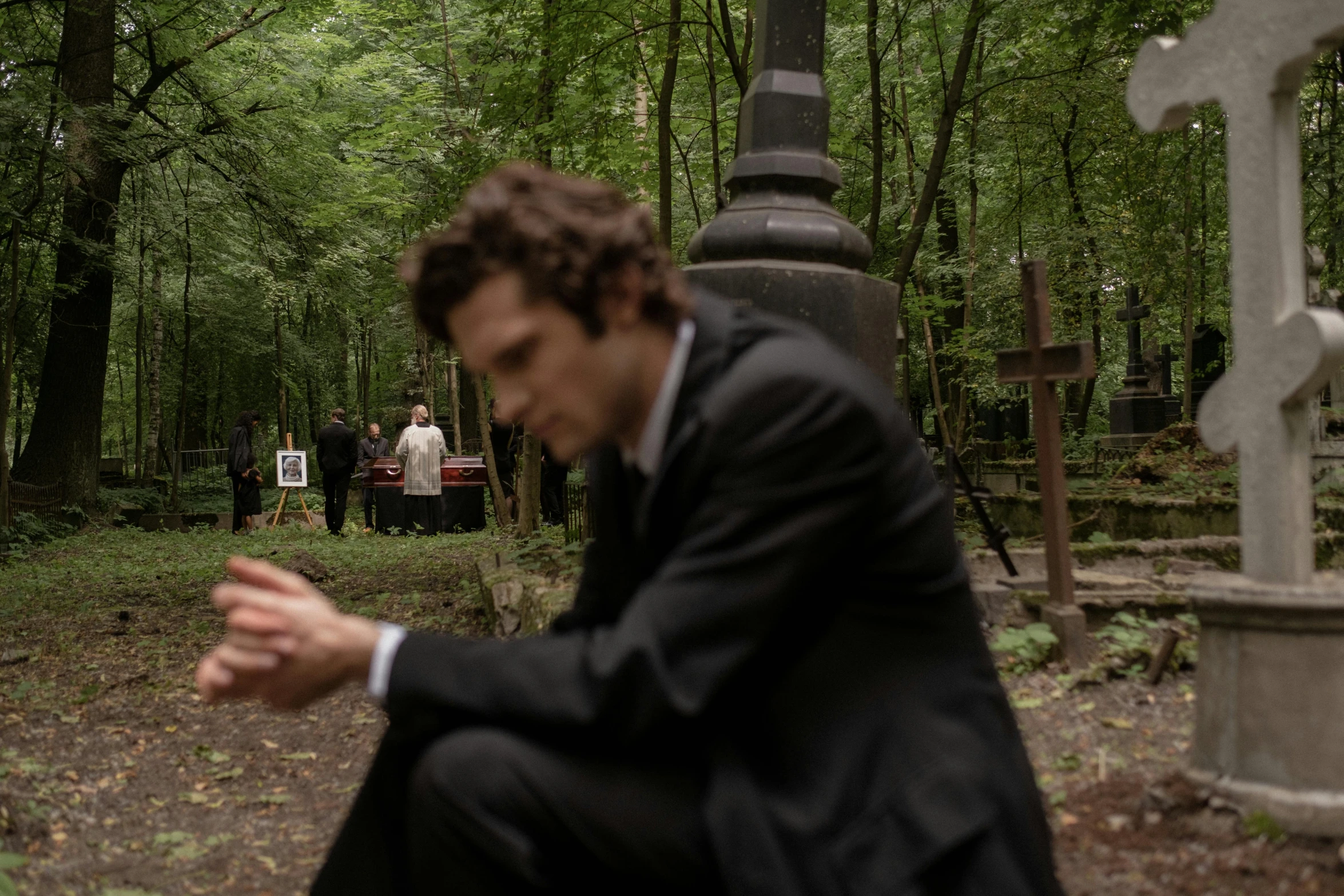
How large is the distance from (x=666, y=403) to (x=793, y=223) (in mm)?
3096

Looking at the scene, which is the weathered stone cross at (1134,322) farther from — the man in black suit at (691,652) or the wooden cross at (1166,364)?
the man in black suit at (691,652)

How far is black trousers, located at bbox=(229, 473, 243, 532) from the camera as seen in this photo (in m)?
17.9

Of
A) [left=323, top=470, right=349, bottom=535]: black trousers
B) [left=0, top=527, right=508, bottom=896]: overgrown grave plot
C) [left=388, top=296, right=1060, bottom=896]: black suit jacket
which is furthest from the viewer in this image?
[left=323, top=470, right=349, bottom=535]: black trousers

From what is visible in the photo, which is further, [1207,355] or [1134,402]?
[1207,355]

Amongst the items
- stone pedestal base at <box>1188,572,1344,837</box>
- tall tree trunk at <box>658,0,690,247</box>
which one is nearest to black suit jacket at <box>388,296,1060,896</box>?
stone pedestal base at <box>1188,572,1344,837</box>

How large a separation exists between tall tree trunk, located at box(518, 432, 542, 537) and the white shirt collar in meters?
8.64

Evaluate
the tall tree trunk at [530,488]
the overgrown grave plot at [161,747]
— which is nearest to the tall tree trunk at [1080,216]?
the tall tree trunk at [530,488]

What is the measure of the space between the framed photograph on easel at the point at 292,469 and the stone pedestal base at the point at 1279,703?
18.8 m

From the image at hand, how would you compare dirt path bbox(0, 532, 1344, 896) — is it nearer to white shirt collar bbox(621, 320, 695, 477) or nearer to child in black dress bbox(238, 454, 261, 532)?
white shirt collar bbox(621, 320, 695, 477)

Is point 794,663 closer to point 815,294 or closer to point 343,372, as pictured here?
point 815,294

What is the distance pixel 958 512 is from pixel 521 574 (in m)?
4.55

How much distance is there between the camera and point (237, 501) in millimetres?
18172

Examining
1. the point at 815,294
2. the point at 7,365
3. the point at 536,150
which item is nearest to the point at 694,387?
the point at 815,294

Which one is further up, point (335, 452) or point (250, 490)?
point (335, 452)
